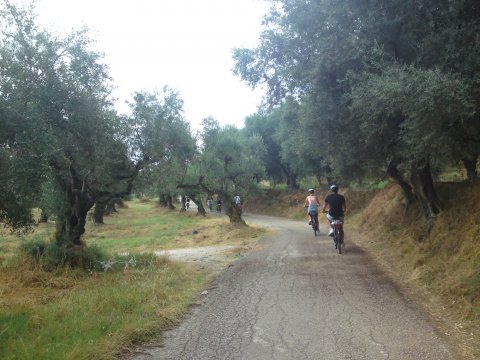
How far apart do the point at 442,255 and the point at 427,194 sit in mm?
3763

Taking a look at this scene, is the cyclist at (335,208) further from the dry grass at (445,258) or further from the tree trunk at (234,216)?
the tree trunk at (234,216)

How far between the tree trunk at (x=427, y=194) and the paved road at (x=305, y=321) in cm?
340

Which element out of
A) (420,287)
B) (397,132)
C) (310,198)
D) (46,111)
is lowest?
(420,287)

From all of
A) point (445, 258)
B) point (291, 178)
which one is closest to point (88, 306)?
point (445, 258)

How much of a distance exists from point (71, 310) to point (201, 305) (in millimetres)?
2221

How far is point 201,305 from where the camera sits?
308 inches

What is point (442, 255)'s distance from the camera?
9617 millimetres

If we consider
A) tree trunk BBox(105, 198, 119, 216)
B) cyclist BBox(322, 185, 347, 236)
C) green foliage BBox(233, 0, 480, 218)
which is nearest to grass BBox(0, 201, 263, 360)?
cyclist BBox(322, 185, 347, 236)

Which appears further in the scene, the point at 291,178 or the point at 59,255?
the point at 291,178

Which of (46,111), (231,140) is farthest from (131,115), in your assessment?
(231,140)

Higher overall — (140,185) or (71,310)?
(140,185)

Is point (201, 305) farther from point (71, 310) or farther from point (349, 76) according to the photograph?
point (349, 76)

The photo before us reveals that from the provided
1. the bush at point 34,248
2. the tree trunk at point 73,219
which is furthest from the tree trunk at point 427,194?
the bush at point 34,248

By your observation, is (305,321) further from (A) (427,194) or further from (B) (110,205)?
(B) (110,205)
